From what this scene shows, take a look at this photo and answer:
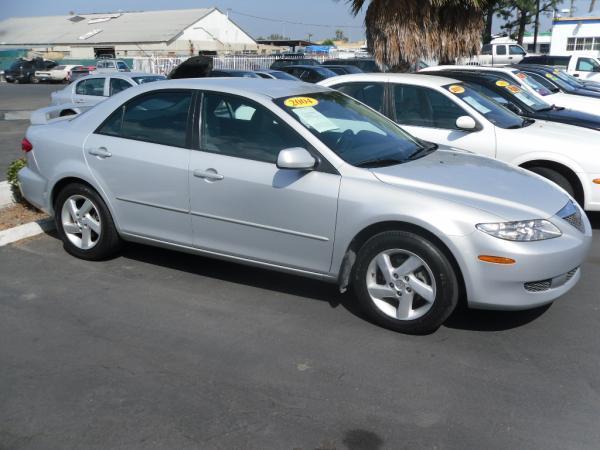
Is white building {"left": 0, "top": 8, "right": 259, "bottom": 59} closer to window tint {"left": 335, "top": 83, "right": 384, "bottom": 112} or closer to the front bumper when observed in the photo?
window tint {"left": 335, "top": 83, "right": 384, "bottom": 112}

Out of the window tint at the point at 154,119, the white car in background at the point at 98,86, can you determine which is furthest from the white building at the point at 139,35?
the window tint at the point at 154,119

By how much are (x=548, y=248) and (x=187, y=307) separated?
2.48 m

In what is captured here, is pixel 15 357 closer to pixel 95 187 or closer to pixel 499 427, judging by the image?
pixel 95 187

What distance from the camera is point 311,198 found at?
4.41m

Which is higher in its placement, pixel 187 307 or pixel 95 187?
pixel 95 187

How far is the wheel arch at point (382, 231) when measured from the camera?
4.07 metres

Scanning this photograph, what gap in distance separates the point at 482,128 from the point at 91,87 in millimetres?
10061

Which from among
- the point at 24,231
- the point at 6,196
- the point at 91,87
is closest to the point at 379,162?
the point at 24,231

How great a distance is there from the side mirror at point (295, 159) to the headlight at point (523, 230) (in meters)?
1.17

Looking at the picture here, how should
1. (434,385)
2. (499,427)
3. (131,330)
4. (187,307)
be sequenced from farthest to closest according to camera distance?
(187,307) → (131,330) → (434,385) → (499,427)

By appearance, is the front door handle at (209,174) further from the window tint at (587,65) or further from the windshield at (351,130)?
the window tint at (587,65)

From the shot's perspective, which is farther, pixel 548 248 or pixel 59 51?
pixel 59 51

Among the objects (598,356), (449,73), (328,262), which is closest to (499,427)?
(598,356)

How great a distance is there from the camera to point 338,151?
4566mm
